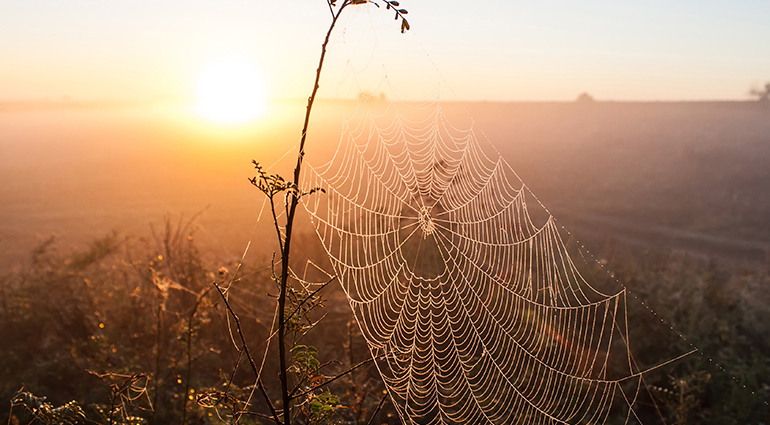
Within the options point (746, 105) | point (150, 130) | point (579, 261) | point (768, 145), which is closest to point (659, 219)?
point (579, 261)

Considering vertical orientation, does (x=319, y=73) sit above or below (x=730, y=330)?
above

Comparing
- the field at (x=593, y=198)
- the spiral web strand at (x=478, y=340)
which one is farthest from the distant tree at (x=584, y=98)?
the spiral web strand at (x=478, y=340)

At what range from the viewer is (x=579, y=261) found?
1110 cm

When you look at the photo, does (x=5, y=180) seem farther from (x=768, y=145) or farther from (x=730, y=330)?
(x=768, y=145)

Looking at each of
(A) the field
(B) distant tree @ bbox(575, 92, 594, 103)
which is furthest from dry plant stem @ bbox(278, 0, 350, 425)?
(B) distant tree @ bbox(575, 92, 594, 103)

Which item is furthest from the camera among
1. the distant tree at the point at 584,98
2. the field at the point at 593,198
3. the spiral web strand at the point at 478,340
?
the distant tree at the point at 584,98

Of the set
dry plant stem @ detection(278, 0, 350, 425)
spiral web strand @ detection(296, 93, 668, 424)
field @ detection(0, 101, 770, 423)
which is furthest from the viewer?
field @ detection(0, 101, 770, 423)

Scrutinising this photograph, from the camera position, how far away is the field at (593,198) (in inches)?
378

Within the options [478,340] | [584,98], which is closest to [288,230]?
[478,340]

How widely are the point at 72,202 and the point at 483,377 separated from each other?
1062 inches

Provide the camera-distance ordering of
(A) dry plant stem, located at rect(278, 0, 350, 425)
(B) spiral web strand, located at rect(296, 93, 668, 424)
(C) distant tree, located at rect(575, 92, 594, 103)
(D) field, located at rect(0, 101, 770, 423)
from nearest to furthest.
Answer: (A) dry plant stem, located at rect(278, 0, 350, 425)
(B) spiral web strand, located at rect(296, 93, 668, 424)
(D) field, located at rect(0, 101, 770, 423)
(C) distant tree, located at rect(575, 92, 594, 103)

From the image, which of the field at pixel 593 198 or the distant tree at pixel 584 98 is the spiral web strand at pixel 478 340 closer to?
the field at pixel 593 198

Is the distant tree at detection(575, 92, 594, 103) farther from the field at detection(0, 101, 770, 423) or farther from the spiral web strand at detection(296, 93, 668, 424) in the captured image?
the spiral web strand at detection(296, 93, 668, 424)

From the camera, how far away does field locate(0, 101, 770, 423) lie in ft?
31.5
